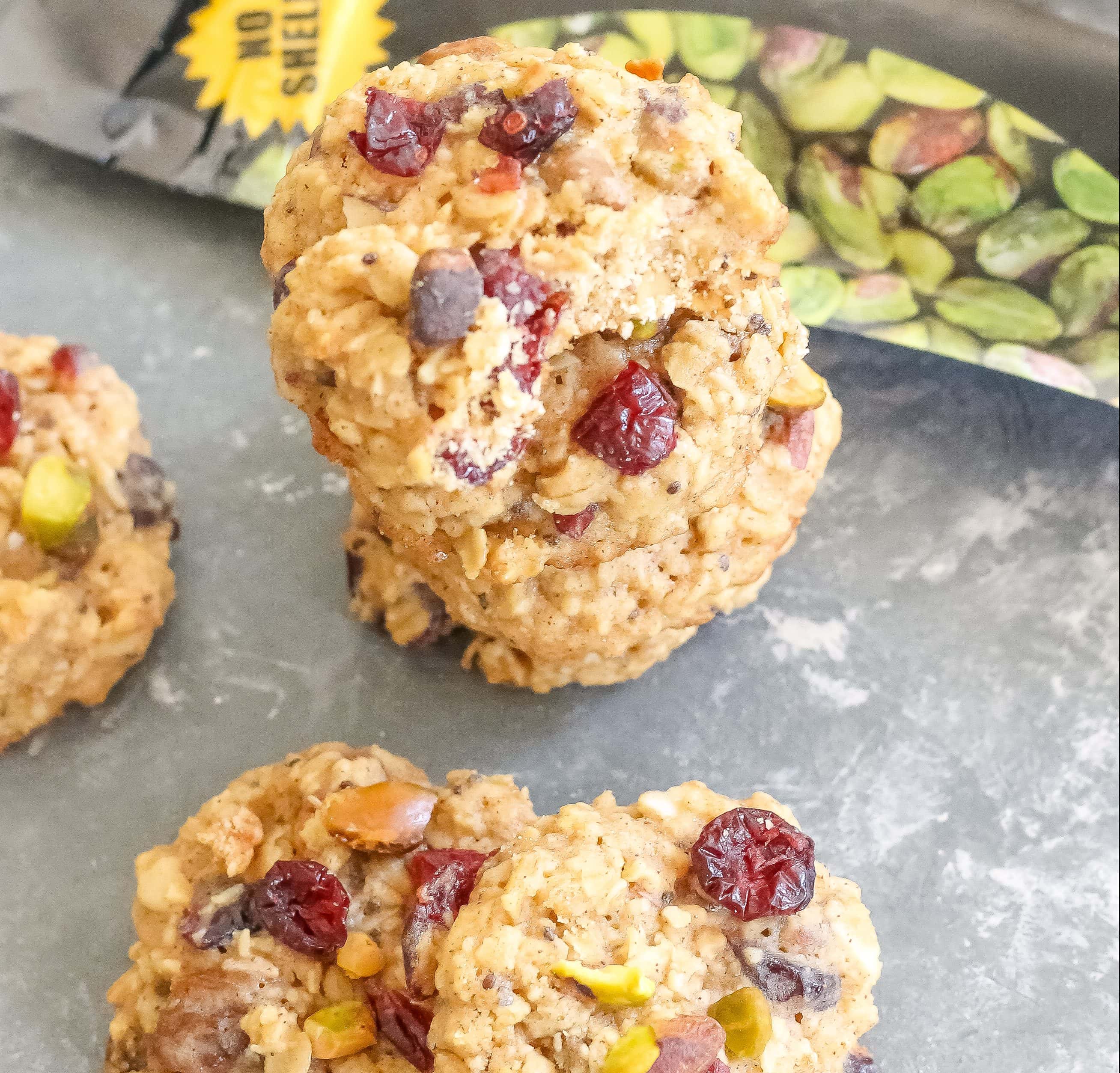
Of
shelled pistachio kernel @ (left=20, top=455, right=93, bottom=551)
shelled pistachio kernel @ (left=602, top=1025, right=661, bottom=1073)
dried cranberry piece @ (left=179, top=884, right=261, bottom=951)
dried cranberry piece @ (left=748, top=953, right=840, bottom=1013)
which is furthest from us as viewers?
shelled pistachio kernel @ (left=20, top=455, right=93, bottom=551)

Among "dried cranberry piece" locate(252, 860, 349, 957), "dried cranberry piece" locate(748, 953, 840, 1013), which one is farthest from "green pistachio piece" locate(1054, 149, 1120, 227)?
"dried cranberry piece" locate(252, 860, 349, 957)

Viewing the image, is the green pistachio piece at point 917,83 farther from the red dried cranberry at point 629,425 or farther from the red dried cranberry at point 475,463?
the red dried cranberry at point 475,463

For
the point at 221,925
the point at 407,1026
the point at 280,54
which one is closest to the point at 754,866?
the point at 407,1026

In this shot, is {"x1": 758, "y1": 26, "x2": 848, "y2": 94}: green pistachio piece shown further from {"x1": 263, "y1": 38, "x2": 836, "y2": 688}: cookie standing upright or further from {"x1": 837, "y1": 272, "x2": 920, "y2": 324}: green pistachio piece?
{"x1": 263, "y1": 38, "x2": 836, "y2": 688}: cookie standing upright

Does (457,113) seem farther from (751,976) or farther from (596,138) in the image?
(751,976)

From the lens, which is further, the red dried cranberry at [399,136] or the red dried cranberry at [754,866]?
the red dried cranberry at [754,866]

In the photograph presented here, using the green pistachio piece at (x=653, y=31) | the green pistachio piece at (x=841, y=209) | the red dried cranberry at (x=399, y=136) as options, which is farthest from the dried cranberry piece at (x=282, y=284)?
the green pistachio piece at (x=841, y=209)
